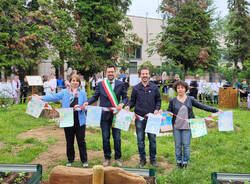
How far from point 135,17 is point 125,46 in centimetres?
1361

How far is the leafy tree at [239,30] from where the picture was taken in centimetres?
3111

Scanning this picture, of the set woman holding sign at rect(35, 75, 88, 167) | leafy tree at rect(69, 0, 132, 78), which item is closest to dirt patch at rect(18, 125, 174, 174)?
woman holding sign at rect(35, 75, 88, 167)

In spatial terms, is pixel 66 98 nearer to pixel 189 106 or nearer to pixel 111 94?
pixel 111 94

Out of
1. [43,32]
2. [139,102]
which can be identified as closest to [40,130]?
[139,102]

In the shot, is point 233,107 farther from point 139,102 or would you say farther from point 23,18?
point 23,18

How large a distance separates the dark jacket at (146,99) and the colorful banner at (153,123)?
15 cm

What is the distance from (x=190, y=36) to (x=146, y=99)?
80.8ft

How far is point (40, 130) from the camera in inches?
359

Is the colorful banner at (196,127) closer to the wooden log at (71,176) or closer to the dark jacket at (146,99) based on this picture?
the dark jacket at (146,99)

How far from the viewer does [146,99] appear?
521 centimetres

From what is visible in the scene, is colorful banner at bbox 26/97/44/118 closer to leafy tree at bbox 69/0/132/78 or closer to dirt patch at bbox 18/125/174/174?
dirt patch at bbox 18/125/174/174

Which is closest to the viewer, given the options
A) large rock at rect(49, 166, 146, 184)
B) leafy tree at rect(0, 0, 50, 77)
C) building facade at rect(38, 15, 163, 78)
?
large rock at rect(49, 166, 146, 184)

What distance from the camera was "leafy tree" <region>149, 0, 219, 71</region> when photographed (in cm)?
2834

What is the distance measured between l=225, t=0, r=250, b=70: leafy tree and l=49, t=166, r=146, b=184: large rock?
31600mm
